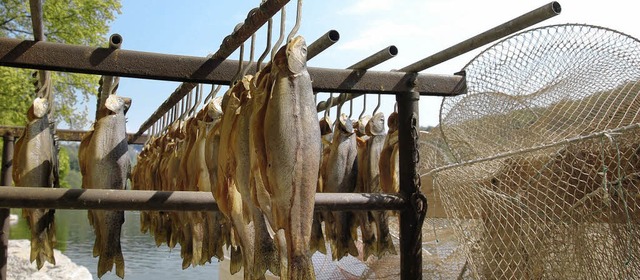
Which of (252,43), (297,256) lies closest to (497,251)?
(252,43)

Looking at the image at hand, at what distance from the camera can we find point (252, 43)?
6.84 feet

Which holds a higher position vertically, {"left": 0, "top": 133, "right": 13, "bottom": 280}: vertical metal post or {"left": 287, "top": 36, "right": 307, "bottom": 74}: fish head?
{"left": 287, "top": 36, "right": 307, "bottom": 74}: fish head

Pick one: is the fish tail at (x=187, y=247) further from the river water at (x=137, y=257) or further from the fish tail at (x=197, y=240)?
the river water at (x=137, y=257)

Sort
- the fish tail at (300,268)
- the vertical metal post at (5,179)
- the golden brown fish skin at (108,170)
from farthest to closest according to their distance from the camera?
the vertical metal post at (5,179)
the golden brown fish skin at (108,170)
the fish tail at (300,268)

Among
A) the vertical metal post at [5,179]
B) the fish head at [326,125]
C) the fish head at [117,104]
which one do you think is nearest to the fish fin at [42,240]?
the fish head at [117,104]

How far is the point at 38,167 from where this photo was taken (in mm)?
2400

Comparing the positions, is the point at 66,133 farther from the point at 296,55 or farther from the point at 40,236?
the point at 296,55

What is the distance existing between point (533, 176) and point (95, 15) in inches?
522

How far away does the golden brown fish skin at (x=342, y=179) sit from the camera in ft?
8.25

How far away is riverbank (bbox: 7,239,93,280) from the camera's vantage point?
10.8 metres

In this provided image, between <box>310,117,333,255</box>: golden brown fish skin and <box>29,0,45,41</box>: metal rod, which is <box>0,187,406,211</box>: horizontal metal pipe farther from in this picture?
<box>29,0,45,41</box>: metal rod

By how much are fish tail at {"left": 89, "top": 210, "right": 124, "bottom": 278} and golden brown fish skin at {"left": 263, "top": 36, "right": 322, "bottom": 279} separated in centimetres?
110

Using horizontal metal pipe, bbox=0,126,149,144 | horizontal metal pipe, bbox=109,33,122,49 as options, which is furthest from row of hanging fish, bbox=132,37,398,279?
horizontal metal pipe, bbox=0,126,149,144

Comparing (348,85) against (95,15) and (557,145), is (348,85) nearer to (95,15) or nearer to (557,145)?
(557,145)
